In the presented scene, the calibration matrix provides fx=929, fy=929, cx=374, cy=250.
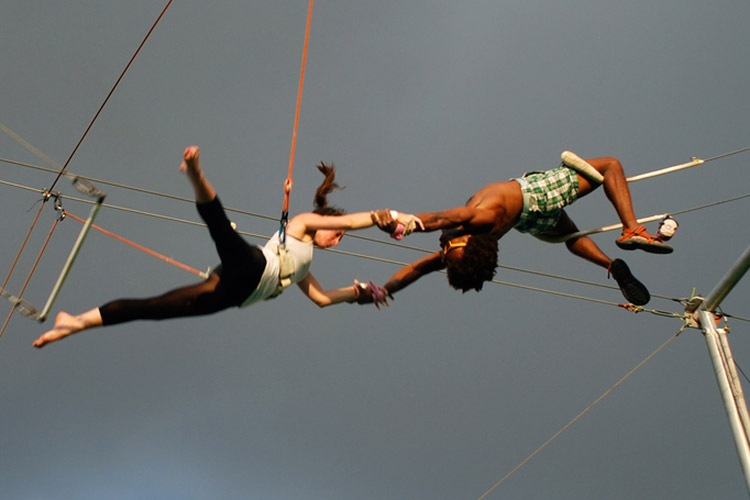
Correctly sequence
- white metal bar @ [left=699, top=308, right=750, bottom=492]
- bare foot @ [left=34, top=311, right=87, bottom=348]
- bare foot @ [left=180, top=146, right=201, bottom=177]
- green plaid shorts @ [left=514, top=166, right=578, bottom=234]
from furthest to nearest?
white metal bar @ [left=699, top=308, right=750, bottom=492], green plaid shorts @ [left=514, top=166, right=578, bottom=234], bare foot @ [left=34, top=311, right=87, bottom=348], bare foot @ [left=180, top=146, right=201, bottom=177]

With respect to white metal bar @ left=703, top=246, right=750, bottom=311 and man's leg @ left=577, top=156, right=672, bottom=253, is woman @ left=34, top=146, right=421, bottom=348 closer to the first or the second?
man's leg @ left=577, top=156, right=672, bottom=253

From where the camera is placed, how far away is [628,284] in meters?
8.00

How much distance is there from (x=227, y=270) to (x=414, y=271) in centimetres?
193

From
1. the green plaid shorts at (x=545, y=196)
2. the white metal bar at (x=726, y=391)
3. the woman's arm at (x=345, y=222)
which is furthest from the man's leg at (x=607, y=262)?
the woman's arm at (x=345, y=222)

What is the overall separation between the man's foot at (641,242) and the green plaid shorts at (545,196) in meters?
0.57

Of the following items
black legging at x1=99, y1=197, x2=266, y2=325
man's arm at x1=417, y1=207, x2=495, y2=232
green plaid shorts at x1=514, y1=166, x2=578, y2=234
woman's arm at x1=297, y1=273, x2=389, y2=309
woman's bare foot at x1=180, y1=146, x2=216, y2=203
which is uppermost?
green plaid shorts at x1=514, y1=166, x2=578, y2=234

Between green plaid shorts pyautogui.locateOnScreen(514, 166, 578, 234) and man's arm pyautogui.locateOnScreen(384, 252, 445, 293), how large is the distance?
73 cm

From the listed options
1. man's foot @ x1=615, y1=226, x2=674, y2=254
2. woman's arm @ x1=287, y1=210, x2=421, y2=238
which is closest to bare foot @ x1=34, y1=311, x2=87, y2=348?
woman's arm @ x1=287, y1=210, x2=421, y2=238

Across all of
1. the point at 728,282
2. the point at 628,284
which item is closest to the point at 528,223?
the point at 628,284

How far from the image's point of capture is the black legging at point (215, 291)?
235 inches

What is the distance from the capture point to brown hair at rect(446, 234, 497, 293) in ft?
22.0

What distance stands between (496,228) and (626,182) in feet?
4.79

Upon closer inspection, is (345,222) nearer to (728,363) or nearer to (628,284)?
(628,284)

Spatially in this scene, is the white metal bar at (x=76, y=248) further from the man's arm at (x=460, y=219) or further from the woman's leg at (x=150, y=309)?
the man's arm at (x=460, y=219)
